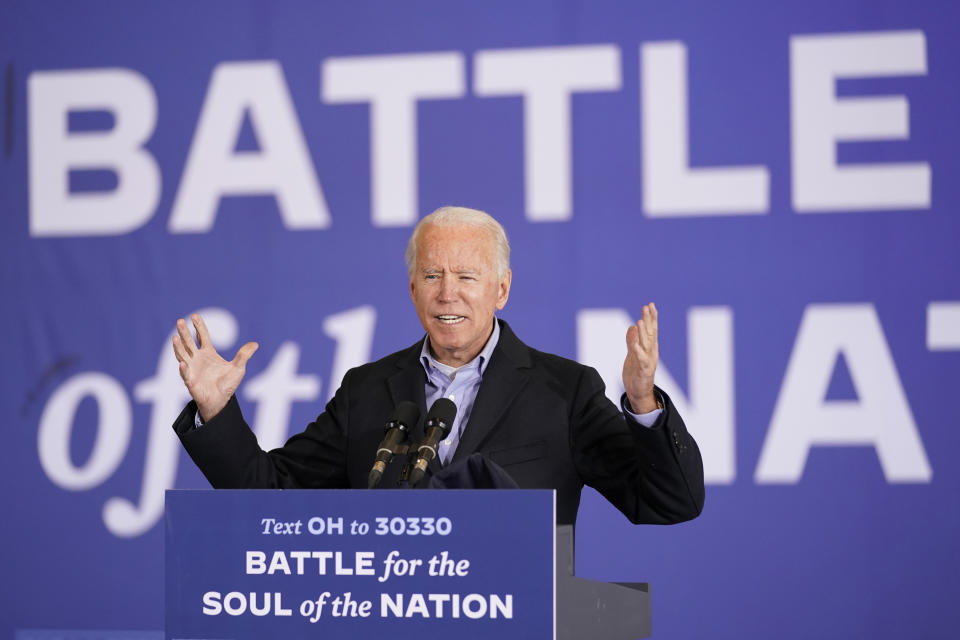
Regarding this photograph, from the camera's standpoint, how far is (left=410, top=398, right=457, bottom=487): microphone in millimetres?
1708

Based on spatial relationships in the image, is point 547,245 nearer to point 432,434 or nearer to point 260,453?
point 260,453

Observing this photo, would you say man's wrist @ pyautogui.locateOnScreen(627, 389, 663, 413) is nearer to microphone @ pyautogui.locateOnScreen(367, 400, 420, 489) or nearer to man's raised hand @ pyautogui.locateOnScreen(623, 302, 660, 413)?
man's raised hand @ pyautogui.locateOnScreen(623, 302, 660, 413)

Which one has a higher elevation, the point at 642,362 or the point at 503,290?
the point at 503,290

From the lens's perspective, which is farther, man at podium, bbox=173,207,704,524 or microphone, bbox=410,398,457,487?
man at podium, bbox=173,207,704,524

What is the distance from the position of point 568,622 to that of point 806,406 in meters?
2.73

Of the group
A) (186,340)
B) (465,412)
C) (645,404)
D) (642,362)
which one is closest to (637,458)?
(645,404)

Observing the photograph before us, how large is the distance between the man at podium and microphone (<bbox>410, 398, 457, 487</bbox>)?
40cm

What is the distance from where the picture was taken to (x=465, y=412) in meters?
2.41

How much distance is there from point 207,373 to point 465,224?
0.65 meters

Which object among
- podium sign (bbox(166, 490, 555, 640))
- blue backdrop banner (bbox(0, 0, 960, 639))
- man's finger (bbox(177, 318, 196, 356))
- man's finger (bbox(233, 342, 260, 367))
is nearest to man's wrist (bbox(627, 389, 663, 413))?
podium sign (bbox(166, 490, 555, 640))

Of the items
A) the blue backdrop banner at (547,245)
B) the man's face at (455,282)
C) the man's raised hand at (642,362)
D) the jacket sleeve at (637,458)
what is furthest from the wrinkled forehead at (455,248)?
the blue backdrop banner at (547,245)

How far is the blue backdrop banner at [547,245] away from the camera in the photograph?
4012 mm

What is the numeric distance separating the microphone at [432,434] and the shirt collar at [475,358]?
1.93ft

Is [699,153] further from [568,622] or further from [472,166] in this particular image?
[568,622]
